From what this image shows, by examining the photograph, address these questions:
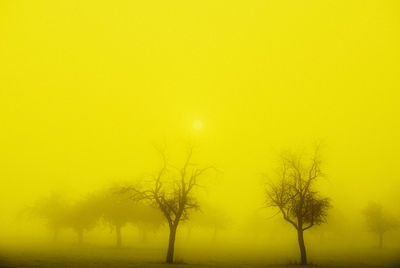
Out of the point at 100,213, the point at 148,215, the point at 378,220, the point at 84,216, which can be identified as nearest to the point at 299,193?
the point at 148,215

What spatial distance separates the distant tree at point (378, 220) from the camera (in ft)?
310

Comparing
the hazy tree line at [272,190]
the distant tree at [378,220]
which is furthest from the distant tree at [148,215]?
the distant tree at [378,220]

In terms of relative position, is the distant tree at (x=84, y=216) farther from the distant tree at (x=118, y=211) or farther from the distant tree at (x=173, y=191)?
the distant tree at (x=173, y=191)

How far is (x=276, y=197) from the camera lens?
44.3 metres

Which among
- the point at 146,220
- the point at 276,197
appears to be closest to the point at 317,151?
the point at 276,197

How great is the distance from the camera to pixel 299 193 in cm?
4300

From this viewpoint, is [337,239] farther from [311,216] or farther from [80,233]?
[311,216]

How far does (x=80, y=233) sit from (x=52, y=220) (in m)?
11.7

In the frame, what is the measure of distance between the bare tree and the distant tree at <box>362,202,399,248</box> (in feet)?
197

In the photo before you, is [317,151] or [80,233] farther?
[80,233]

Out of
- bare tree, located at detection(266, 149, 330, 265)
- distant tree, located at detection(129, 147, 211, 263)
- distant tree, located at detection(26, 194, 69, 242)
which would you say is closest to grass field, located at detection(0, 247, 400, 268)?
distant tree, located at detection(129, 147, 211, 263)

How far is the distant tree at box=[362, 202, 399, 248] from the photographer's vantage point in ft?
310

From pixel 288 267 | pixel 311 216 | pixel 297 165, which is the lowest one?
pixel 288 267

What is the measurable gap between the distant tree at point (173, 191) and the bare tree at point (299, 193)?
901 centimetres
